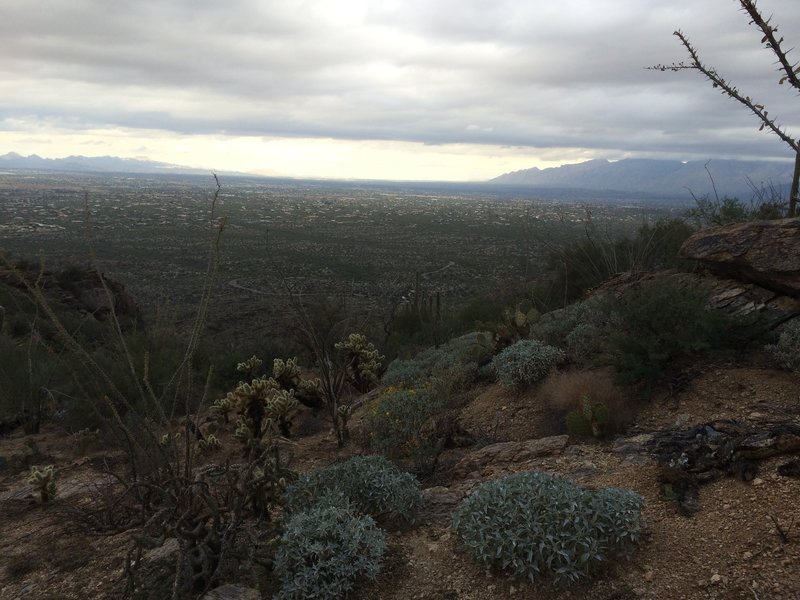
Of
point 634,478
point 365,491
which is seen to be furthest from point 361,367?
point 634,478

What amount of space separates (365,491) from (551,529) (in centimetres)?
149

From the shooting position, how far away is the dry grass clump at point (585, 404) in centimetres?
538

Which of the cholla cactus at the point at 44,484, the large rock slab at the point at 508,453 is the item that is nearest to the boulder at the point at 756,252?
the large rock slab at the point at 508,453

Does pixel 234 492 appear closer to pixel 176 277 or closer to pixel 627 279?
pixel 627 279

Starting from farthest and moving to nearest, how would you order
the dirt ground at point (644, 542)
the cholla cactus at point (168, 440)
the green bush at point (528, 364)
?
the green bush at point (528, 364) → the cholla cactus at point (168, 440) → the dirt ground at point (644, 542)

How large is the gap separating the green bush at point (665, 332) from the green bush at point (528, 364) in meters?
0.96

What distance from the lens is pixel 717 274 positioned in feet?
24.0

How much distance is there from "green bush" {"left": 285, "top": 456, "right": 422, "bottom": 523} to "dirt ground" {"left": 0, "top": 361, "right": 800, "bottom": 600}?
7.3 inches

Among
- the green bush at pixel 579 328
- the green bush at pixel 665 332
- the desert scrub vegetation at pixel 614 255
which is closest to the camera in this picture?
the green bush at pixel 665 332

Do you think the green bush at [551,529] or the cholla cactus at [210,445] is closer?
the green bush at [551,529]

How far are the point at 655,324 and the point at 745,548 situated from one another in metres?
2.98

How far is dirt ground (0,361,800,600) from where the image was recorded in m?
3.27

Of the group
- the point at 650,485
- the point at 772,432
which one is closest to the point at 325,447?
the point at 650,485

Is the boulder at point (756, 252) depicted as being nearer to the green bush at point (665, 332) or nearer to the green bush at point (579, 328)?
the green bush at point (665, 332)
